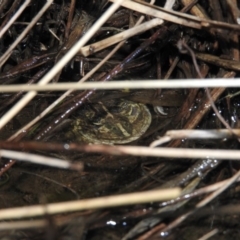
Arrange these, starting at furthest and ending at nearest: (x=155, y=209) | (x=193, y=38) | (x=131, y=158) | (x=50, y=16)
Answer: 1. (x=50, y=16)
2. (x=193, y=38)
3. (x=131, y=158)
4. (x=155, y=209)

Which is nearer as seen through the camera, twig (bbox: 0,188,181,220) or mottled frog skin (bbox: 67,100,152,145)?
twig (bbox: 0,188,181,220)

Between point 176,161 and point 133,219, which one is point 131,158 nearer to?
point 176,161

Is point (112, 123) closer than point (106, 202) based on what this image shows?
No

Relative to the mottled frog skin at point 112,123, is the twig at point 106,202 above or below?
below

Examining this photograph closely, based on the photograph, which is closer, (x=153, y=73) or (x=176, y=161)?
(x=176, y=161)

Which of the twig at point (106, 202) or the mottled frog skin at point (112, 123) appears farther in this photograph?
the mottled frog skin at point (112, 123)

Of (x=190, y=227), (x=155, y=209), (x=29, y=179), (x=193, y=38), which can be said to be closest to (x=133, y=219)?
(x=155, y=209)

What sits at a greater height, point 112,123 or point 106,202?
point 112,123

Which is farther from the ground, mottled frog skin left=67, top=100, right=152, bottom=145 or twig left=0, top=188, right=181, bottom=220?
mottled frog skin left=67, top=100, right=152, bottom=145
